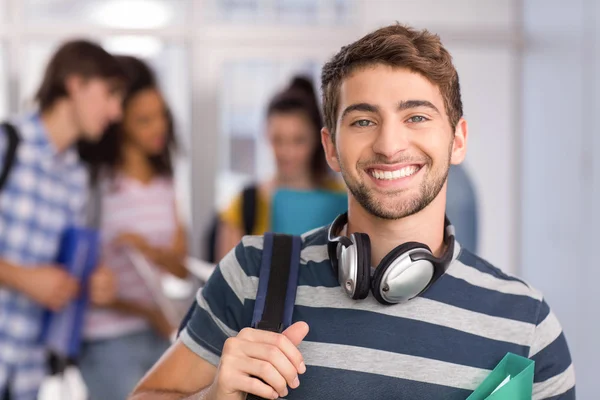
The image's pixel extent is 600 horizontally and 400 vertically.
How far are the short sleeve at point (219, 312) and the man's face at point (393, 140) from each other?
256 mm

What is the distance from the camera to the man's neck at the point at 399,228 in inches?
54.5

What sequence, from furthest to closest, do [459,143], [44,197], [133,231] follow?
1. [133,231]
2. [44,197]
3. [459,143]

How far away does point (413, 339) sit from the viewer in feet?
4.29

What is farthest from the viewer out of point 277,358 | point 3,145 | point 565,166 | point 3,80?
point 3,80

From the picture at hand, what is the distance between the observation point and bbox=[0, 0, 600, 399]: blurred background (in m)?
4.84

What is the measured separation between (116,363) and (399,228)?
2213 millimetres

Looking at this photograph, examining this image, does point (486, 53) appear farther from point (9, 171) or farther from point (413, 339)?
point (413, 339)

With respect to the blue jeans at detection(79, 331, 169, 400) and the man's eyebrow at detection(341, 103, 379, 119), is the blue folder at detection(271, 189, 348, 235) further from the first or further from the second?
the blue jeans at detection(79, 331, 169, 400)

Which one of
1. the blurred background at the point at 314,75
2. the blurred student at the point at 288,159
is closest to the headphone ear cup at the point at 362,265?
the blurred student at the point at 288,159

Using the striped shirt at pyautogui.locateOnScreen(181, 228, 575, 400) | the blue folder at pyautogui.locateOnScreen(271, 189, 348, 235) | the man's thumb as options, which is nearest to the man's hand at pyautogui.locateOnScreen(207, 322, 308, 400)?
the man's thumb

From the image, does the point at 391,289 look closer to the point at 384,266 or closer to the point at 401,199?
the point at 384,266

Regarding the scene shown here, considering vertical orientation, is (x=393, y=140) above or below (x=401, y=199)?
above

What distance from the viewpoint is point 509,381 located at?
1173 millimetres

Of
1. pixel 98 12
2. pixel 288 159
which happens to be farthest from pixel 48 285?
pixel 98 12
